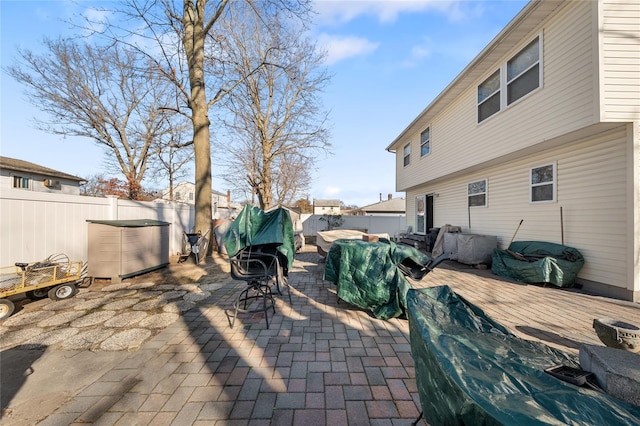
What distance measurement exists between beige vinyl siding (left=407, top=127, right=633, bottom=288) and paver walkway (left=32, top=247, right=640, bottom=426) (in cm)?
97

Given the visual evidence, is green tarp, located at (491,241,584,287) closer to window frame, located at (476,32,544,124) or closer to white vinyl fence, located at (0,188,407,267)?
window frame, located at (476,32,544,124)

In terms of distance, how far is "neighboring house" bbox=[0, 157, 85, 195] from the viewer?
14711 mm

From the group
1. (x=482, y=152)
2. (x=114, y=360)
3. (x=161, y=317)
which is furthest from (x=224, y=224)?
(x=482, y=152)

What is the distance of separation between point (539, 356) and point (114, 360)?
11.6 ft

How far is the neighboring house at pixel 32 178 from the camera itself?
14711 mm

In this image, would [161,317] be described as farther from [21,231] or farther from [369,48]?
[369,48]

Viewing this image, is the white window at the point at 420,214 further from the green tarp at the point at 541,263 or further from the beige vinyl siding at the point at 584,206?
the green tarp at the point at 541,263

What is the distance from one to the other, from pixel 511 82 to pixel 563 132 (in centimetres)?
220

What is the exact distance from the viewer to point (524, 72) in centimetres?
582

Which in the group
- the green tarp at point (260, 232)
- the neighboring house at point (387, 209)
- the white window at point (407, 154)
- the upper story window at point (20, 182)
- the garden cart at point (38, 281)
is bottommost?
the garden cart at point (38, 281)

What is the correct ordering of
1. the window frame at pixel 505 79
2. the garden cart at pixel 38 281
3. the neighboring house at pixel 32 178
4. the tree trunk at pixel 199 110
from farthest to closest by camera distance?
the neighboring house at pixel 32 178 → the tree trunk at pixel 199 110 → the window frame at pixel 505 79 → the garden cart at pixel 38 281

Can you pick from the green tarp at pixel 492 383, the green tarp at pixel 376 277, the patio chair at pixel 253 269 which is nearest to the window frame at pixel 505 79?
the green tarp at pixel 376 277

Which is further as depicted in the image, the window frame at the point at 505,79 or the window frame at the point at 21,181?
the window frame at the point at 21,181

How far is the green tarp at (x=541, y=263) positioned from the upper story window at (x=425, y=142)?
216 inches
